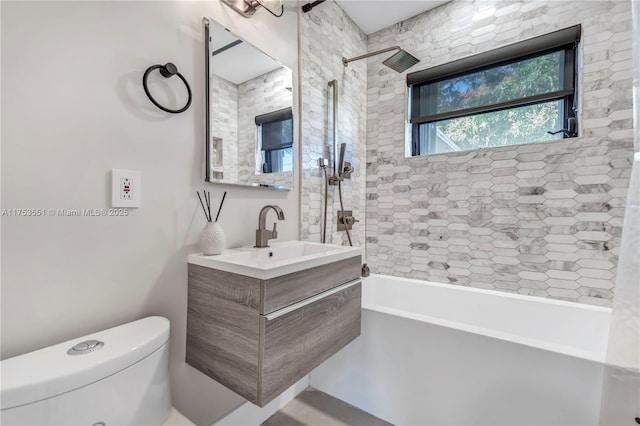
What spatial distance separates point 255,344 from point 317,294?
0.33 meters

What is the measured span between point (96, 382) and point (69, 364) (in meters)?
0.08

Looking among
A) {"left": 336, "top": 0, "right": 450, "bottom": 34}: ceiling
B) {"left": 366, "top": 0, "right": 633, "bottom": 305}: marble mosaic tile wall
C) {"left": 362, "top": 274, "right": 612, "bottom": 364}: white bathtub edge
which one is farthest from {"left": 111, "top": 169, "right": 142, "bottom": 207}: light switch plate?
{"left": 336, "top": 0, "right": 450, "bottom": 34}: ceiling

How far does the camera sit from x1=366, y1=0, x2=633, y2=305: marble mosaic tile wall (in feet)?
5.56

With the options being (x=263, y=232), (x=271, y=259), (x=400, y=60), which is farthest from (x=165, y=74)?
(x=400, y=60)

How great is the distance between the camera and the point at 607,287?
1704mm

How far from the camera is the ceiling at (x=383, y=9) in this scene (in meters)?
2.17

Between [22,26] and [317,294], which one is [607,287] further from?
[22,26]

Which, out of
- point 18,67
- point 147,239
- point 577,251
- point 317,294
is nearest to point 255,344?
point 317,294

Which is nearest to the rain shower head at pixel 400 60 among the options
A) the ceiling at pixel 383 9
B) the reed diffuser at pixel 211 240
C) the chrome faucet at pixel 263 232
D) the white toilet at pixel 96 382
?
the ceiling at pixel 383 9

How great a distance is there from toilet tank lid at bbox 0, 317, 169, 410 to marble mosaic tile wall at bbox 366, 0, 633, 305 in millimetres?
1925

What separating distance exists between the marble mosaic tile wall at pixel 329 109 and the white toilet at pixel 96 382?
1154mm

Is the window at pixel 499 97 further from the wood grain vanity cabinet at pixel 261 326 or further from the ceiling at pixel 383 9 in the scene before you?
the wood grain vanity cabinet at pixel 261 326

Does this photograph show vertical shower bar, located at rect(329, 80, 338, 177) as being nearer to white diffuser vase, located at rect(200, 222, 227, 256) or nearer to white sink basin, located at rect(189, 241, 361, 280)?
white sink basin, located at rect(189, 241, 361, 280)

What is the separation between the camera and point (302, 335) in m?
1.13
